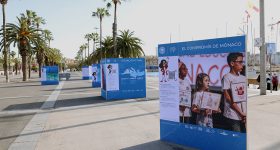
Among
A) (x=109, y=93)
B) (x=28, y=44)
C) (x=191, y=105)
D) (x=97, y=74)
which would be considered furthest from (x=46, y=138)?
(x=28, y=44)

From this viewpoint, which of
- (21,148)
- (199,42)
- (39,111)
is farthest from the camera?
(39,111)

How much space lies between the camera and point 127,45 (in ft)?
154

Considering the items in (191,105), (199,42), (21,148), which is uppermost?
(199,42)

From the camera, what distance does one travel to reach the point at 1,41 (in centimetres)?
4741

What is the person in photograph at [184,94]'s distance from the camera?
24.9 feet

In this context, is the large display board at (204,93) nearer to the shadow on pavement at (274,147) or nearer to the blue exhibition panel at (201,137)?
the blue exhibition panel at (201,137)

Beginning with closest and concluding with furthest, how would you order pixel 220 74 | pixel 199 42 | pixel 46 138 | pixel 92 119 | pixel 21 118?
pixel 220 74 < pixel 199 42 < pixel 46 138 < pixel 92 119 < pixel 21 118

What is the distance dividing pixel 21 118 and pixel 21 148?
17.1ft

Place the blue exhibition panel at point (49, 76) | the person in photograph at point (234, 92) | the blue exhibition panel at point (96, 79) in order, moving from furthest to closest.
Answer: the blue exhibition panel at point (49, 76) → the blue exhibition panel at point (96, 79) → the person in photograph at point (234, 92)

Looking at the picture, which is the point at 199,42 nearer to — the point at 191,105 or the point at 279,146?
the point at 191,105

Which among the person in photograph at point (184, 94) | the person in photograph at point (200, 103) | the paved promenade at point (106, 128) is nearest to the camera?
the person in photograph at point (200, 103)

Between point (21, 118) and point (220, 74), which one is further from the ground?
point (220, 74)

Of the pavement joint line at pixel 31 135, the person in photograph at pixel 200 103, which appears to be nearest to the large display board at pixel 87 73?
the pavement joint line at pixel 31 135

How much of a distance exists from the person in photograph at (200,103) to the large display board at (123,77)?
1129 centimetres
